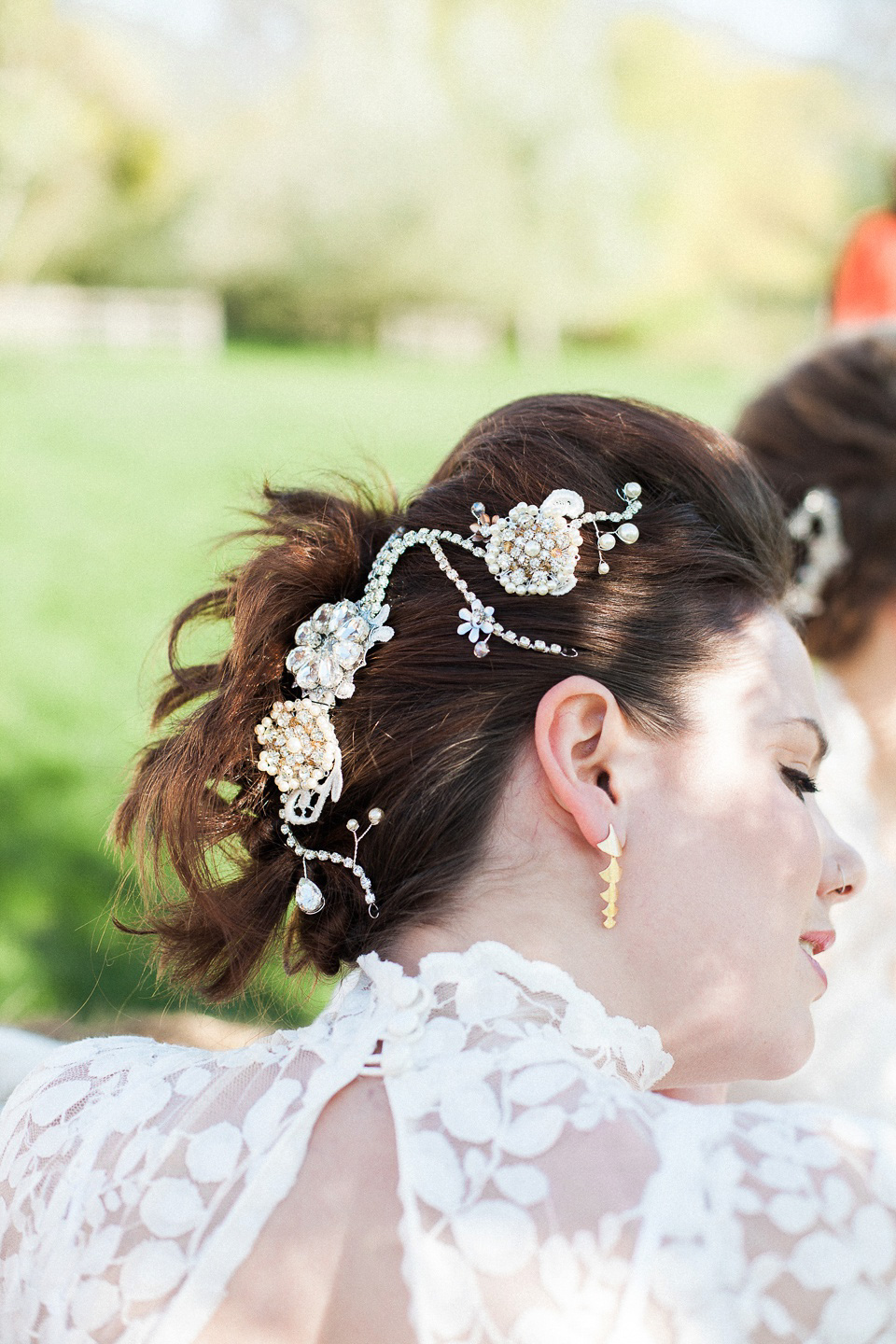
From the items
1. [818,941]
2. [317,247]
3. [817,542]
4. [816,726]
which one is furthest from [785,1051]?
[317,247]

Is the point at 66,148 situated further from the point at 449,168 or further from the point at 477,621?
the point at 477,621

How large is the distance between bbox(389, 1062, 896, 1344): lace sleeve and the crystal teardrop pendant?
46 centimetres

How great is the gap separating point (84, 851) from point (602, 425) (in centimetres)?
329

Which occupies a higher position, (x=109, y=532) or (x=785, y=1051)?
(x=785, y=1051)

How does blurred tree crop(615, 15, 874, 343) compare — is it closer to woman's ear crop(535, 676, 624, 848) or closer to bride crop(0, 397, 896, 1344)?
bride crop(0, 397, 896, 1344)

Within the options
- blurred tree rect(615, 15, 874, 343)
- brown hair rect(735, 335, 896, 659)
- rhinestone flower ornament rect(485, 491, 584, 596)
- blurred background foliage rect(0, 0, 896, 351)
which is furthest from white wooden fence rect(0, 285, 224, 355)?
rhinestone flower ornament rect(485, 491, 584, 596)

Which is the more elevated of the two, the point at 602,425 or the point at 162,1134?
the point at 602,425

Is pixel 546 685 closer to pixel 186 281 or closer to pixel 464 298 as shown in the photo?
pixel 186 281

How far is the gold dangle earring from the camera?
1554mm

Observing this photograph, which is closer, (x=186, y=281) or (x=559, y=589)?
(x=559, y=589)

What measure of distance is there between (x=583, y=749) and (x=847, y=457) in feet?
6.24

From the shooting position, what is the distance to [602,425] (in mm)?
1810

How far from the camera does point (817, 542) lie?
10.5 feet

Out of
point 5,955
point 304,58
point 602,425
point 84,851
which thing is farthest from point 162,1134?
point 304,58
